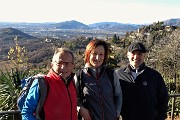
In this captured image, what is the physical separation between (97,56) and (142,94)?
29.5 inches

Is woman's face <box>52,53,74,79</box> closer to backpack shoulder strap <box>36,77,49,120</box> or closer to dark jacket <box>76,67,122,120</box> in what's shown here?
backpack shoulder strap <box>36,77,49,120</box>

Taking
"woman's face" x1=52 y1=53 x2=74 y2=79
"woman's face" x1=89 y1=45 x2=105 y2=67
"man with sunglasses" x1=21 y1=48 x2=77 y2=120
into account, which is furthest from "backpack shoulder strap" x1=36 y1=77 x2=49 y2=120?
"woman's face" x1=89 y1=45 x2=105 y2=67

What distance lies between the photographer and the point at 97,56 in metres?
2.99

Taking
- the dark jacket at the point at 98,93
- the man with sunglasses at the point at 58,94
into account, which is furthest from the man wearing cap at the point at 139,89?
the man with sunglasses at the point at 58,94

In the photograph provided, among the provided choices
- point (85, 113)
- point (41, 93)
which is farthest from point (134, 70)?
point (41, 93)

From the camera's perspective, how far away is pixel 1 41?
13300 centimetres

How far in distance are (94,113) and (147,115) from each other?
2.42ft

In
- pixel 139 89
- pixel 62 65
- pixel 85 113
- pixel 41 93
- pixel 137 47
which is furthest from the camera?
pixel 139 89

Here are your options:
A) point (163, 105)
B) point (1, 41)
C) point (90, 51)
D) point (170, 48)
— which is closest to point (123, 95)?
point (163, 105)

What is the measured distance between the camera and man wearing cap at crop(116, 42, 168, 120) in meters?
3.41

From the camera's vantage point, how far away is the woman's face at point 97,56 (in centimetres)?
299

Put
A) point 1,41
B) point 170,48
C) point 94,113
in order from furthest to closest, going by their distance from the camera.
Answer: point 1,41 < point 170,48 < point 94,113

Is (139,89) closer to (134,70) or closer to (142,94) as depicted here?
(142,94)

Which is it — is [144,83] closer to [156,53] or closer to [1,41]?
[156,53]
